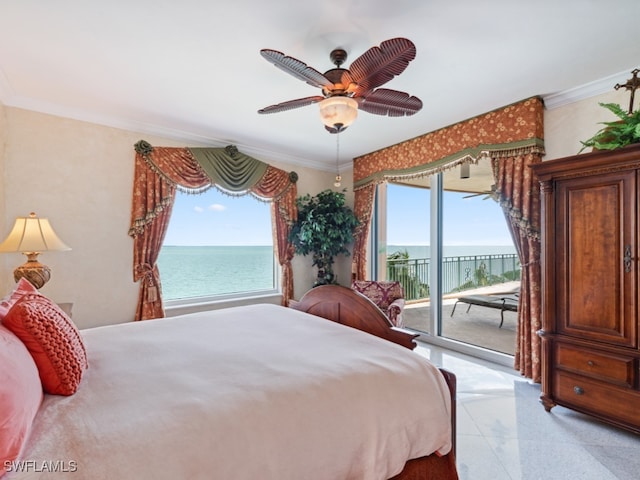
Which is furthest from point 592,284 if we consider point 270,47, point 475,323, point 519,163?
point 270,47

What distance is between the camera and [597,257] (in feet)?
7.04

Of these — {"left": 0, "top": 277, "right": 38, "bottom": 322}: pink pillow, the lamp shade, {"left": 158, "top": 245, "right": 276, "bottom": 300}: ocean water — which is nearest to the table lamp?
the lamp shade

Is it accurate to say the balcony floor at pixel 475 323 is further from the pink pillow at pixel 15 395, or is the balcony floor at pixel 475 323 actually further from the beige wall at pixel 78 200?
the pink pillow at pixel 15 395

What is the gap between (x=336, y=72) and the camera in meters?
1.95

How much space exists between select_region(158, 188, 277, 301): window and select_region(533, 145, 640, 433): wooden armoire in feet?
10.8

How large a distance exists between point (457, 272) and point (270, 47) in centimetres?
333

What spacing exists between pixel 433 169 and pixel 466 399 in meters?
2.37

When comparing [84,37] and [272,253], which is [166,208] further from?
[84,37]

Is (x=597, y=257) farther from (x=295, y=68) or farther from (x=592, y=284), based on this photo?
(x=295, y=68)

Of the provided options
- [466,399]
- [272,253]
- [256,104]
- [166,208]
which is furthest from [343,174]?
[466,399]

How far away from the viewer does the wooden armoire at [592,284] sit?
1.99 m

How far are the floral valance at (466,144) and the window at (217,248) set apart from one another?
178cm

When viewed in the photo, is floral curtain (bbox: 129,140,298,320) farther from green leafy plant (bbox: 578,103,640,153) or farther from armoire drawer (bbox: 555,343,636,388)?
armoire drawer (bbox: 555,343,636,388)

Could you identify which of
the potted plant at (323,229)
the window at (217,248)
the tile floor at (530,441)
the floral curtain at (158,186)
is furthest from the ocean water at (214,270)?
the tile floor at (530,441)
